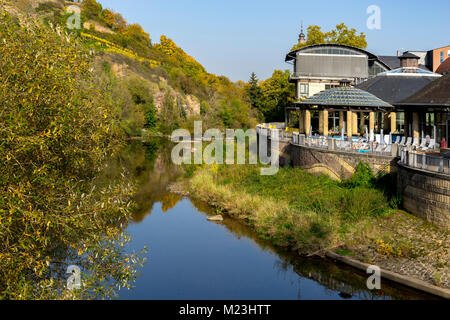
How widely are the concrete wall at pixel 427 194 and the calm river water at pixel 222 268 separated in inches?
153

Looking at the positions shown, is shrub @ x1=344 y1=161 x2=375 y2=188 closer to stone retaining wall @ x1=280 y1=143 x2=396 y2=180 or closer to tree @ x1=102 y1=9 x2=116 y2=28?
stone retaining wall @ x1=280 y1=143 x2=396 y2=180

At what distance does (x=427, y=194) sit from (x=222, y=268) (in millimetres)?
8384

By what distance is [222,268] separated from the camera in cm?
1825

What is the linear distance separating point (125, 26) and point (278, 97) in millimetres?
75443

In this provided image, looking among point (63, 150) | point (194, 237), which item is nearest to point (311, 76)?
point (194, 237)

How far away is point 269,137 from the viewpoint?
38688mm

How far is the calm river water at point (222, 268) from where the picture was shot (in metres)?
15.6

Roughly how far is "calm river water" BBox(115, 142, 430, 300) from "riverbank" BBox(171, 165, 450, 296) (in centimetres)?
83

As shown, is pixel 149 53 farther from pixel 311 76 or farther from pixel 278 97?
pixel 311 76

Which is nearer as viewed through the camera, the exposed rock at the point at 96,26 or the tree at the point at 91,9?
the exposed rock at the point at 96,26

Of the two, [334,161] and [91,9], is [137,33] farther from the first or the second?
[334,161]

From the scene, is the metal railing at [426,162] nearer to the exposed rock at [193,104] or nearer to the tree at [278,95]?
the tree at [278,95]

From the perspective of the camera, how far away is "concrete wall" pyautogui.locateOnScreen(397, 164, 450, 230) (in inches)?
680

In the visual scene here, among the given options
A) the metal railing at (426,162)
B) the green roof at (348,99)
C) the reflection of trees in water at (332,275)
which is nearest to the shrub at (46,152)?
the reflection of trees in water at (332,275)
